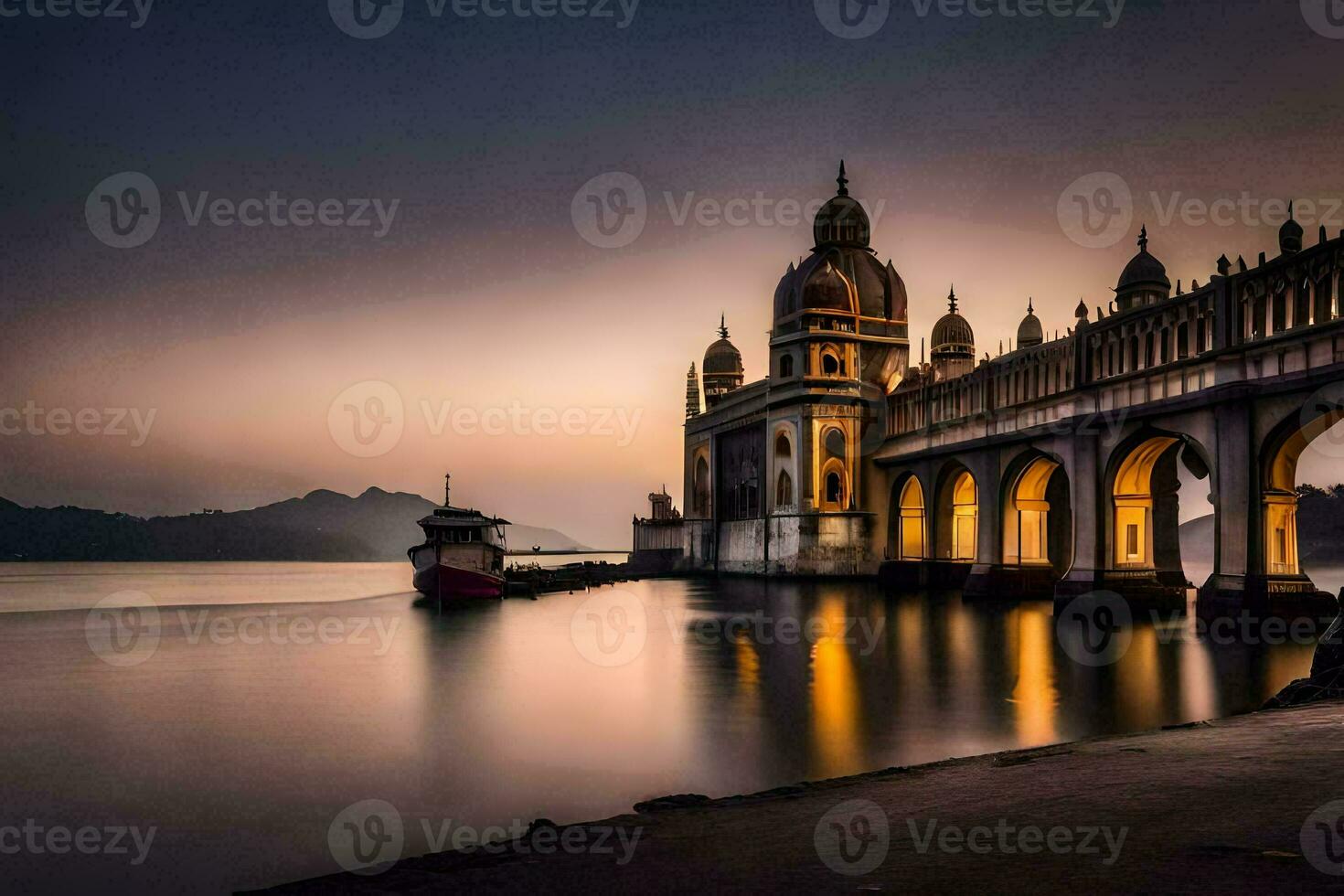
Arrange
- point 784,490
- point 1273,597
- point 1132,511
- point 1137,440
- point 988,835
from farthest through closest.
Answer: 1. point 784,490
2. point 1132,511
3. point 1137,440
4. point 1273,597
5. point 988,835

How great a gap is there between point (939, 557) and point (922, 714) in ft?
114

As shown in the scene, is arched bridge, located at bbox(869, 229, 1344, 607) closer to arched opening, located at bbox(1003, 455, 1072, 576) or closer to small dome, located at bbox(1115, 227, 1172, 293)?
arched opening, located at bbox(1003, 455, 1072, 576)

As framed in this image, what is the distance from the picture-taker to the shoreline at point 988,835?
19.3ft

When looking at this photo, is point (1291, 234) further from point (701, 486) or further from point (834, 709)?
point (701, 486)

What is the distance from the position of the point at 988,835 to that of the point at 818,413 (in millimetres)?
50255

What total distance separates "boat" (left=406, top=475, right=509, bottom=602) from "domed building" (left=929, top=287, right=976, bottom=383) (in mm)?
35663

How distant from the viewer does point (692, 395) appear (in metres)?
87.4

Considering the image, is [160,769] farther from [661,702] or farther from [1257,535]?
[1257,535]

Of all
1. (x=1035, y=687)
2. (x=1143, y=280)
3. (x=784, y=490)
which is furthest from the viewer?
(x=784, y=490)

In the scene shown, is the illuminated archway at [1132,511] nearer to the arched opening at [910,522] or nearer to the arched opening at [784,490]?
the arched opening at [910,522]

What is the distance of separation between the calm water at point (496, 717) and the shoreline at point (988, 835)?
2307mm

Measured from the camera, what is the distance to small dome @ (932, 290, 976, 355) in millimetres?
71500

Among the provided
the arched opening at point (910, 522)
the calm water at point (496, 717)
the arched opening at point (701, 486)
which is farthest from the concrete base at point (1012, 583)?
the arched opening at point (701, 486)

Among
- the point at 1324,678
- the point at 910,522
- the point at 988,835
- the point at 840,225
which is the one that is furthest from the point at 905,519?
the point at 988,835
